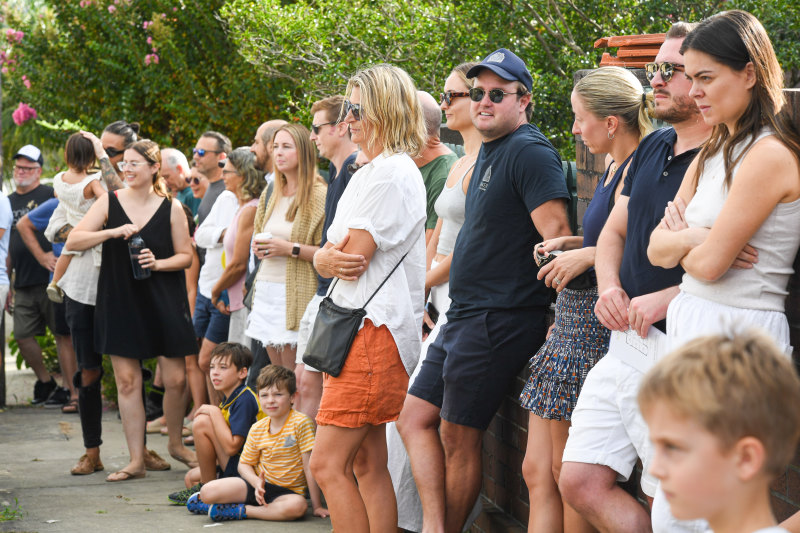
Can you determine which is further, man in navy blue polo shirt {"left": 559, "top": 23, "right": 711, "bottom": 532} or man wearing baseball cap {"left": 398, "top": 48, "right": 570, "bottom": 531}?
man wearing baseball cap {"left": 398, "top": 48, "right": 570, "bottom": 531}

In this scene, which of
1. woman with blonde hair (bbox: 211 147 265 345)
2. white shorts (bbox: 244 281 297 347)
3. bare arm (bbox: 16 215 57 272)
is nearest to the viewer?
white shorts (bbox: 244 281 297 347)

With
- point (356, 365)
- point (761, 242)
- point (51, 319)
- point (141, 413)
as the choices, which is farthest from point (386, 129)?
point (51, 319)

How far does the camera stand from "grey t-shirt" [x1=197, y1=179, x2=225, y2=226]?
8023mm

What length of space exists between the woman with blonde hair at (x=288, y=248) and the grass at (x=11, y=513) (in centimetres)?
163

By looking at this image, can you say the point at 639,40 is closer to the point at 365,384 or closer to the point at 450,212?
the point at 450,212

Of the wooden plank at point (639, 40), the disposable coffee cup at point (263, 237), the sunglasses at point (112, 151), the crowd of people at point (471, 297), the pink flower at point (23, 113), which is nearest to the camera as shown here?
the crowd of people at point (471, 297)

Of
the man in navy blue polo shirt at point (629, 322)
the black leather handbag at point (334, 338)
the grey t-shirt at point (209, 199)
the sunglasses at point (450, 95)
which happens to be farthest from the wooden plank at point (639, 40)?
the grey t-shirt at point (209, 199)

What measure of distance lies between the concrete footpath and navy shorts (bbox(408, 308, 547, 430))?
1.60m

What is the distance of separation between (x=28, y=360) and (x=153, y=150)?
397 cm

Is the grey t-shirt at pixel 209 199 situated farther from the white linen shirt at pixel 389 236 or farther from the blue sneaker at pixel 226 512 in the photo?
the white linen shirt at pixel 389 236

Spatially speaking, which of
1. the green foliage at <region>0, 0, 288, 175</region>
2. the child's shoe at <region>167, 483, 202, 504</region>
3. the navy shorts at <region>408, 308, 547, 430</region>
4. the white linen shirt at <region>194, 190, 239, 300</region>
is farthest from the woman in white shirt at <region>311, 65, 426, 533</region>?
the green foliage at <region>0, 0, 288, 175</region>

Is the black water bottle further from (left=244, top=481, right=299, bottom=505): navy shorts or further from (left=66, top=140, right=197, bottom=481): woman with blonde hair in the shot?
(left=244, top=481, right=299, bottom=505): navy shorts

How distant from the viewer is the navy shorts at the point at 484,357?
4074 millimetres

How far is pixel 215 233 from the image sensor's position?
721 centimetres
